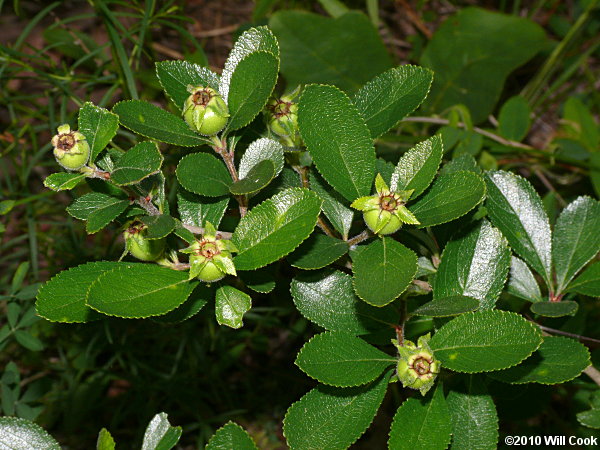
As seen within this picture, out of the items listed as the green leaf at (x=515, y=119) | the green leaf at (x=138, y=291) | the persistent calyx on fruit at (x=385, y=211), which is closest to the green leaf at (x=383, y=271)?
the persistent calyx on fruit at (x=385, y=211)

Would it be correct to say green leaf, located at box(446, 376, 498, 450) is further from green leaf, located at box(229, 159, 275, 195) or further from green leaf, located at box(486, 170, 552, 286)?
green leaf, located at box(229, 159, 275, 195)

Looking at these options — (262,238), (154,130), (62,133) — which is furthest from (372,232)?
(62,133)

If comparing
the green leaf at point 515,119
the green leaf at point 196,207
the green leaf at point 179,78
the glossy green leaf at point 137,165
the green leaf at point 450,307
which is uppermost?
the green leaf at point 179,78

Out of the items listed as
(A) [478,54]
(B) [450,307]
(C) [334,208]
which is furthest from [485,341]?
(A) [478,54]

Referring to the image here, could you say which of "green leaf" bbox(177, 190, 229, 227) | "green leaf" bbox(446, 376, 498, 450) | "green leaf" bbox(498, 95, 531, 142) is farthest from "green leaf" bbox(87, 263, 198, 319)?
"green leaf" bbox(498, 95, 531, 142)

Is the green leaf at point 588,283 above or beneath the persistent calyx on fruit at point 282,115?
beneath

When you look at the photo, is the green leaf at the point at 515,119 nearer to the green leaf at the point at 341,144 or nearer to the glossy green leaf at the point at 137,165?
the green leaf at the point at 341,144

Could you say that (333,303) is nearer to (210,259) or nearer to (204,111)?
(210,259)

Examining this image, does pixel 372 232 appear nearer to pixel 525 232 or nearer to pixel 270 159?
pixel 270 159
